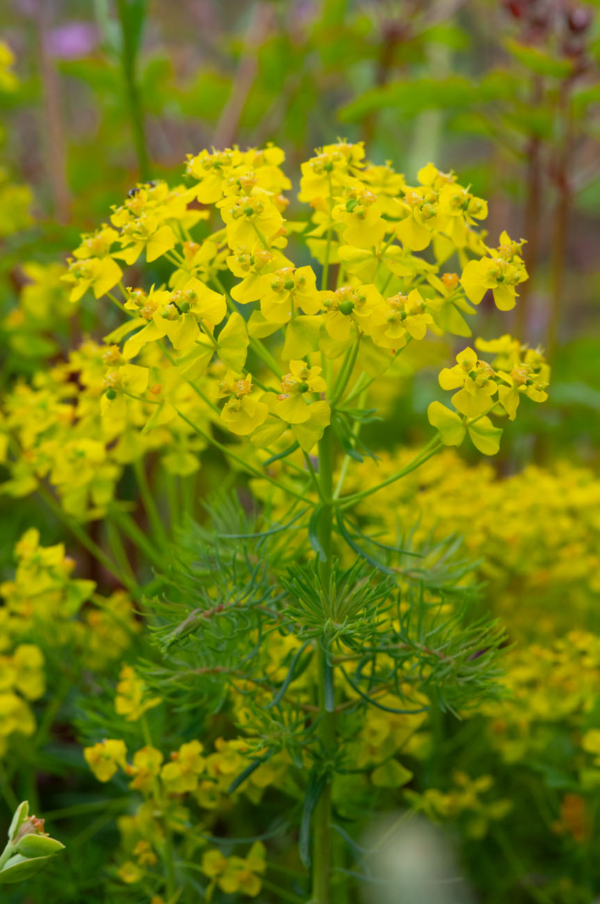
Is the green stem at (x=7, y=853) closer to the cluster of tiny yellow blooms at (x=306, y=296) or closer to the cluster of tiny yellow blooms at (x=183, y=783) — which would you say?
the cluster of tiny yellow blooms at (x=183, y=783)

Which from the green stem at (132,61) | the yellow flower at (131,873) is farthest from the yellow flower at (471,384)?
the green stem at (132,61)

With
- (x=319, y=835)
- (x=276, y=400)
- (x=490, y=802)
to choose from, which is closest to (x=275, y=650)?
(x=319, y=835)

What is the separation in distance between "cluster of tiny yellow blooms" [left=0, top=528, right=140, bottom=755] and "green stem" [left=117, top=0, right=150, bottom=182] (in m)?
0.62

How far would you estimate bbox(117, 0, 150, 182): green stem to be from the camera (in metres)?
1.14

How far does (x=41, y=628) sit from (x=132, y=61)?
0.80 metres

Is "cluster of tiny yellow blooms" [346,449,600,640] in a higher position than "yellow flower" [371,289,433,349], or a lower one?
lower

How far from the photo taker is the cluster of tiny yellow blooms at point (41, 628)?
795mm

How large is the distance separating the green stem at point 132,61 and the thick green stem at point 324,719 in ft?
2.33

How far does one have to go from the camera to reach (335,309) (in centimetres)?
54

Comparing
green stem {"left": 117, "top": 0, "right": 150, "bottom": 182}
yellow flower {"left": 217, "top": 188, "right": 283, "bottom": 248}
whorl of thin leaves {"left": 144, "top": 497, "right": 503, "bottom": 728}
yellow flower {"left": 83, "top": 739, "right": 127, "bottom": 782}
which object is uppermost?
green stem {"left": 117, "top": 0, "right": 150, "bottom": 182}

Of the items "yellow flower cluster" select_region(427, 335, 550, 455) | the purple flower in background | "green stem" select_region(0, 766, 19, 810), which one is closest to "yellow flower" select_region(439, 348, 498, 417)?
"yellow flower cluster" select_region(427, 335, 550, 455)

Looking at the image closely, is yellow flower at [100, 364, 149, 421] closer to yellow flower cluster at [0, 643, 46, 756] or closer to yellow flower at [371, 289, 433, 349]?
yellow flower at [371, 289, 433, 349]

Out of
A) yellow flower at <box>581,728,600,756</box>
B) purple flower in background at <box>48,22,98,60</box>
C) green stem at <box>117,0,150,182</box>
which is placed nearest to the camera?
yellow flower at <box>581,728,600,756</box>


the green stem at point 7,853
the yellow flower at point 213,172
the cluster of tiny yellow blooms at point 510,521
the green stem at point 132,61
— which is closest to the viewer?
the green stem at point 7,853
